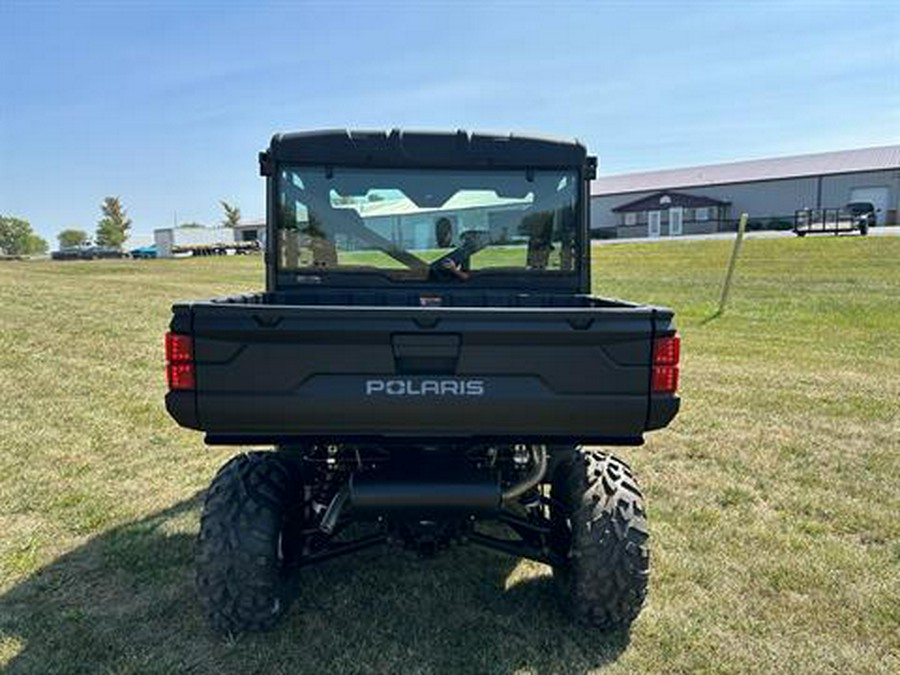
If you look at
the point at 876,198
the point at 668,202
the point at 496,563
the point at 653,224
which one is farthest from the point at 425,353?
the point at 668,202

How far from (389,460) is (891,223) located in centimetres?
4953

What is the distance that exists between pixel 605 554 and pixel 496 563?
899mm

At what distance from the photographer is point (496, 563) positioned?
3.65 m

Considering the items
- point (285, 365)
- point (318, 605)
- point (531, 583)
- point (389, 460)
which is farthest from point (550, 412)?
point (318, 605)

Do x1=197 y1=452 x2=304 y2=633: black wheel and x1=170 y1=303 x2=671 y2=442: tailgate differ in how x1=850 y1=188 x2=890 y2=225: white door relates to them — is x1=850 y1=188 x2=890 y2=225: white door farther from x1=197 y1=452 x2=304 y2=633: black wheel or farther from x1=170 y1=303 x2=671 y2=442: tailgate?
x1=197 y1=452 x2=304 y2=633: black wheel

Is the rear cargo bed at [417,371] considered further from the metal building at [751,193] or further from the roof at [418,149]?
the metal building at [751,193]

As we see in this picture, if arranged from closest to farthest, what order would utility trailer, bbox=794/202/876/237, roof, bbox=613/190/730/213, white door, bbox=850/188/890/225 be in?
utility trailer, bbox=794/202/876/237
white door, bbox=850/188/890/225
roof, bbox=613/190/730/213

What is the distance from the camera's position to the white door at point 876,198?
141 ft

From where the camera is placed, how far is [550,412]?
8.47ft

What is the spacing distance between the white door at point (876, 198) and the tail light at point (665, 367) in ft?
158

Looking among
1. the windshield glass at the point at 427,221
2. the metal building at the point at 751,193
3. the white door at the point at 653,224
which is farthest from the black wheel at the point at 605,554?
the white door at the point at 653,224

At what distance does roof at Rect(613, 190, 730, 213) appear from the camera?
162 feet

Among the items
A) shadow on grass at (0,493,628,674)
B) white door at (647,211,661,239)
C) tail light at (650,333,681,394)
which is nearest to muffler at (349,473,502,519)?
shadow on grass at (0,493,628,674)

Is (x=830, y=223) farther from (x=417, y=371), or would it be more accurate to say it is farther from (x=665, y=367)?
(x=417, y=371)
